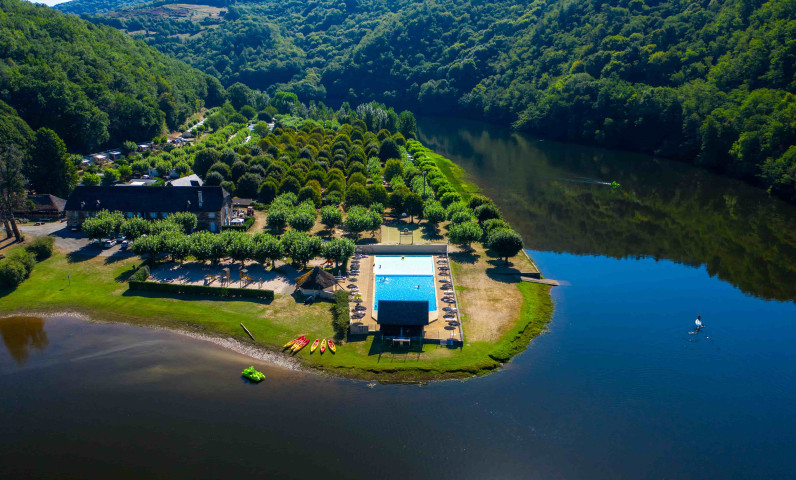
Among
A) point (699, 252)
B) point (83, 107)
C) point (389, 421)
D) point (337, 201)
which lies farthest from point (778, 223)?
point (83, 107)

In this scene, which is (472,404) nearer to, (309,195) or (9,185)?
(309,195)

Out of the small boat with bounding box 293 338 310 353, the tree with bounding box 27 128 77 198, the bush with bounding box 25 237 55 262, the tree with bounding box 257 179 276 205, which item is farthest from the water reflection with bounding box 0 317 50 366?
the tree with bounding box 27 128 77 198

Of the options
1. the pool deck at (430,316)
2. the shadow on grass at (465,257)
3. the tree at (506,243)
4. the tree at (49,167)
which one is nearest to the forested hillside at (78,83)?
the tree at (49,167)

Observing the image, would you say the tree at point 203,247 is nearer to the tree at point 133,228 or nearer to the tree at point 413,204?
the tree at point 133,228

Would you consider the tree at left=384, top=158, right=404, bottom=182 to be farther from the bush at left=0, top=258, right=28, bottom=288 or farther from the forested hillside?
the forested hillside

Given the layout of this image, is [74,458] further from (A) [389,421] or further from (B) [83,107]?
(B) [83,107]

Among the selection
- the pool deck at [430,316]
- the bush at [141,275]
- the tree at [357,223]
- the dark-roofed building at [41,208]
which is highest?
the dark-roofed building at [41,208]

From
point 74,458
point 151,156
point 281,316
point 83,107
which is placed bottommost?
point 74,458
